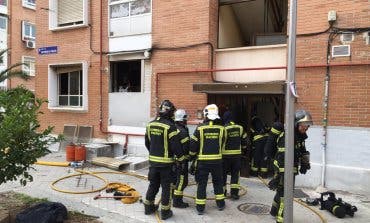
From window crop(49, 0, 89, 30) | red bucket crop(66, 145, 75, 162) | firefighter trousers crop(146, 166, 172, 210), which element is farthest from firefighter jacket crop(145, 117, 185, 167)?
window crop(49, 0, 89, 30)

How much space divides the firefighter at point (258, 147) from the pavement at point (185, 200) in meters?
0.24

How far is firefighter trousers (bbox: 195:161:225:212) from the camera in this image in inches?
277

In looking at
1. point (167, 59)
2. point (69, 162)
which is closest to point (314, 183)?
point (167, 59)

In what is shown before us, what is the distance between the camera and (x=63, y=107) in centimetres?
1394

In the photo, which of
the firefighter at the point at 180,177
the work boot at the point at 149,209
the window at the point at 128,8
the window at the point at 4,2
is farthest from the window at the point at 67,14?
the window at the point at 4,2

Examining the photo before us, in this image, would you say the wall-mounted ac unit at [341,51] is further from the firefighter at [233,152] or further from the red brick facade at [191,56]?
the firefighter at [233,152]

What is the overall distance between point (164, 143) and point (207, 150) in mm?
780

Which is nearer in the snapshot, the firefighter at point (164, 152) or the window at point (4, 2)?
the firefighter at point (164, 152)

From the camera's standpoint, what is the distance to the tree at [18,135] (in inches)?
233

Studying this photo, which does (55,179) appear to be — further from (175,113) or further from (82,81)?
(82,81)

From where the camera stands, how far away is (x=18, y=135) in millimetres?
6035

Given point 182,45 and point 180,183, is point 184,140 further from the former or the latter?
point 182,45

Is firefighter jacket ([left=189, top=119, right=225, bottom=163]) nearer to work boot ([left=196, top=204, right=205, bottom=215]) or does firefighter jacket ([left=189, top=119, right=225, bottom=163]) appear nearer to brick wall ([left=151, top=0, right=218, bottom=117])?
work boot ([left=196, top=204, right=205, bottom=215])

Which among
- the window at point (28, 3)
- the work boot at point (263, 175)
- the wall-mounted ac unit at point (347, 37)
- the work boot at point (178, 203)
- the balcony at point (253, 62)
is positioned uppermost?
the window at point (28, 3)
